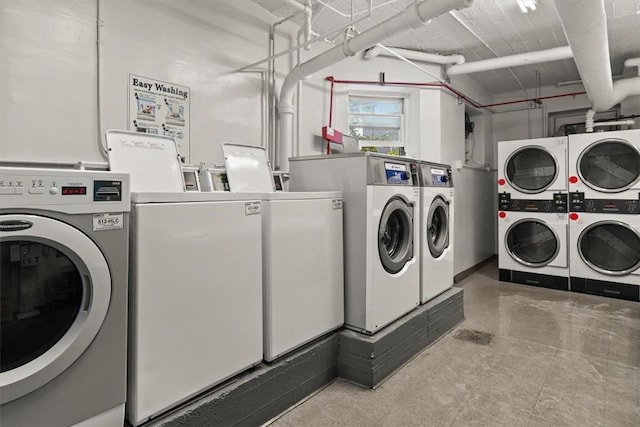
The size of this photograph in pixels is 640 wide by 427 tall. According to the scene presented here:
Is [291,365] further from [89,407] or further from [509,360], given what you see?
[509,360]

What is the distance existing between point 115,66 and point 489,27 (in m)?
3.39

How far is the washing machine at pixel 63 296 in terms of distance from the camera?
40.6 inches

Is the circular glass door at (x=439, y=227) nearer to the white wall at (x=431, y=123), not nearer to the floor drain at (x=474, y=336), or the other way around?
the floor drain at (x=474, y=336)

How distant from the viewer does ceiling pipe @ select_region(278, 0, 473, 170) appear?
2221mm

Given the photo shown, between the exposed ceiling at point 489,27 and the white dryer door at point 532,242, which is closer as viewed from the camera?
the exposed ceiling at point 489,27

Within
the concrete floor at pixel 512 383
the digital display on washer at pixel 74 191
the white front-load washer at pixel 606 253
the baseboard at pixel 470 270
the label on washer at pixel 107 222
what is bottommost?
the concrete floor at pixel 512 383

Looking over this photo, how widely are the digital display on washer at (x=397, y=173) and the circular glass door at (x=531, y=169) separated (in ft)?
8.55

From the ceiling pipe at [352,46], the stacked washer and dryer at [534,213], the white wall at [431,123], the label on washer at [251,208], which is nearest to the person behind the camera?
the label on washer at [251,208]

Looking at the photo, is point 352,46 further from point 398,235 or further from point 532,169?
point 532,169

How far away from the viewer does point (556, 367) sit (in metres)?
2.27

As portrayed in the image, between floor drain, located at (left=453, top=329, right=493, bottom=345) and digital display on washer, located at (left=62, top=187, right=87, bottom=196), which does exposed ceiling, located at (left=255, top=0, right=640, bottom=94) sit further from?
floor drain, located at (left=453, top=329, right=493, bottom=345)

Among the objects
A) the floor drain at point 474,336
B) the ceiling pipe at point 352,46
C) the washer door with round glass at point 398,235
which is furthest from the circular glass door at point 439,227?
the ceiling pipe at point 352,46

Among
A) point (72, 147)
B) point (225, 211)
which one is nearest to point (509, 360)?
point (225, 211)

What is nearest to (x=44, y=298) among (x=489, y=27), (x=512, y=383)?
(x=512, y=383)
